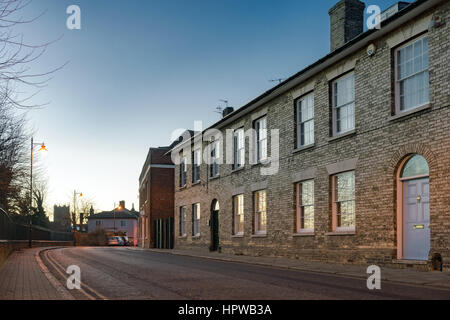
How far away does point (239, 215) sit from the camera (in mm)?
26578

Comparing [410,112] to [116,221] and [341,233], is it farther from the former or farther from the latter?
[116,221]

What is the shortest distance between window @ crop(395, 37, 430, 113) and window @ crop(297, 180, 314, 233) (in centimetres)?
549

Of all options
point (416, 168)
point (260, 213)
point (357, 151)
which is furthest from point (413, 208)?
point (260, 213)

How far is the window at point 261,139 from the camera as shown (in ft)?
78.4

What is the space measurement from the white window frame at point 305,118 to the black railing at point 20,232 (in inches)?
453

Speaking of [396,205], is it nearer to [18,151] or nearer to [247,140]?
[247,140]

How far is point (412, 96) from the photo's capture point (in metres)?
15.0

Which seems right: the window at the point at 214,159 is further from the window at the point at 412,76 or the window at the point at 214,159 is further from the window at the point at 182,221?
the window at the point at 412,76

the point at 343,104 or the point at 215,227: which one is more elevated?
the point at 343,104

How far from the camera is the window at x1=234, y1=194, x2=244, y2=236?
26.2m

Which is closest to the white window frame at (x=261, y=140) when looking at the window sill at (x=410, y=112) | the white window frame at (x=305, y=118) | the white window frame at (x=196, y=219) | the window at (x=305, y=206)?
the white window frame at (x=305, y=118)

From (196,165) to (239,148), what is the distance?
782 centimetres

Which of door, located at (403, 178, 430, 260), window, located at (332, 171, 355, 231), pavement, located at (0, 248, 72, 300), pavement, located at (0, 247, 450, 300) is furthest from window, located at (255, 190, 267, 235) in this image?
pavement, located at (0, 248, 72, 300)

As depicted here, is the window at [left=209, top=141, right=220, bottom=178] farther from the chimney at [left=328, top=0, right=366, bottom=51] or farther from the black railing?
the chimney at [left=328, top=0, right=366, bottom=51]
